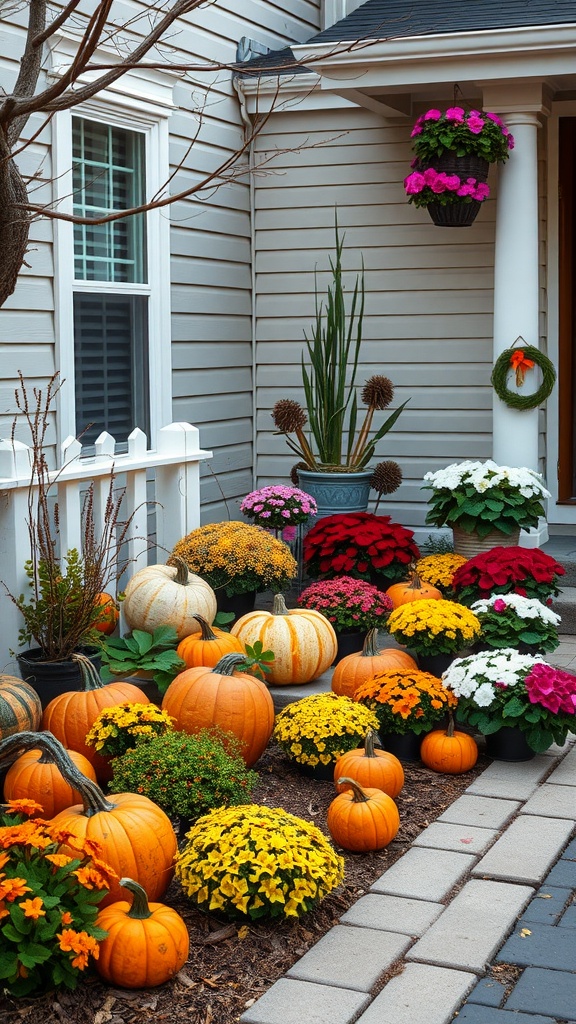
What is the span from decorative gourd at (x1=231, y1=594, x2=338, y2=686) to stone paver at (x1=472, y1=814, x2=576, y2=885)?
1.20 meters

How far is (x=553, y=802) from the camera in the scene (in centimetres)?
366

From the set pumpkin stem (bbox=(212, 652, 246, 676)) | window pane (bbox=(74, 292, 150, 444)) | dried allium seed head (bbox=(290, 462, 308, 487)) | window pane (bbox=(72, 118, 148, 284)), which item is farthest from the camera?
dried allium seed head (bbox=(290, 462, 308, 487))

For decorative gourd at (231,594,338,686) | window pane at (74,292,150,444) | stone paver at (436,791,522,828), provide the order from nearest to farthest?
stone paver at (436,791,522,828) < decorative gourd at (231,594,338,686) < window pane at (74,292,150,444)

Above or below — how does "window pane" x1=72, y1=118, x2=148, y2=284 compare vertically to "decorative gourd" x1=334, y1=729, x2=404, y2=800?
above

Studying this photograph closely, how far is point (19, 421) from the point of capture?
502cm

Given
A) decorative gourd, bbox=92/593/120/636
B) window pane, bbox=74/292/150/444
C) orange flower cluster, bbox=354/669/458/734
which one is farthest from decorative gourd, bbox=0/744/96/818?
window pane, bbox=74/292/150/444

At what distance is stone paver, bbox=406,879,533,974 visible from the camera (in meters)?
2.64


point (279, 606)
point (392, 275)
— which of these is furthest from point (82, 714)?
point (392, 275)

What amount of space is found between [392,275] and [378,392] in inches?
38.7

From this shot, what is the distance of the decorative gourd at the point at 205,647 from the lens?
4270mm

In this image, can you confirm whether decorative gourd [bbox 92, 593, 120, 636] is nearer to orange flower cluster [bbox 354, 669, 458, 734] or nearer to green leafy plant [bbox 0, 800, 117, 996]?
orange flower cluster [bbox 354, 669, 458, 734]

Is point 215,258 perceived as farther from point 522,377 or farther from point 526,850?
point 526,850

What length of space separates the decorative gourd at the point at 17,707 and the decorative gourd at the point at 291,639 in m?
1.03

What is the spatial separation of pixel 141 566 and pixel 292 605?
1.09 meters
